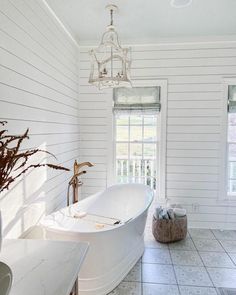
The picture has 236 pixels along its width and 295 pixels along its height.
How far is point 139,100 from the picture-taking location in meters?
3.81

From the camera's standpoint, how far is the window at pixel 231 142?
3.67 m

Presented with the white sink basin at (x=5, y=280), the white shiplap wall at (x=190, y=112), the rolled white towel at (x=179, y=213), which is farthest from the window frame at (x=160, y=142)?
the white sink basin at (x=5, y=280)

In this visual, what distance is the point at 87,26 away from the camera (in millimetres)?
3311

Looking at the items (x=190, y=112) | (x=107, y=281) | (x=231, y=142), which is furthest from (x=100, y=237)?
(x=231, y=142)

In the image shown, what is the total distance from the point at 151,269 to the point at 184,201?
55.5 inches

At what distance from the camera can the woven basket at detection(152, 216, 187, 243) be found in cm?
328

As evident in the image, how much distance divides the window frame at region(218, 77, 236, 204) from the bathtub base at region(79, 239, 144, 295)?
1.88 meters

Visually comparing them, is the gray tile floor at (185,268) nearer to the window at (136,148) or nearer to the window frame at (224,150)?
the window frame at (224,150)

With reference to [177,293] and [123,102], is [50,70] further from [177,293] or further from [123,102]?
[177,293]

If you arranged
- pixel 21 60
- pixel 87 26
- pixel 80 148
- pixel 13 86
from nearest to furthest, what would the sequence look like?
pixel 13 86 → pixel 21 60 → pixel 87 26 → pixel 80 148

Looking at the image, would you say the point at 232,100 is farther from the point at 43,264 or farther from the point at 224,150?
the point at 43,264

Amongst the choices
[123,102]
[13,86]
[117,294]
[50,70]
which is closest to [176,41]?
[123,102]

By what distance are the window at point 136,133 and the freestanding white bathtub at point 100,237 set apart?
2.32ft

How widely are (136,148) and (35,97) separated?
2.01 meters
